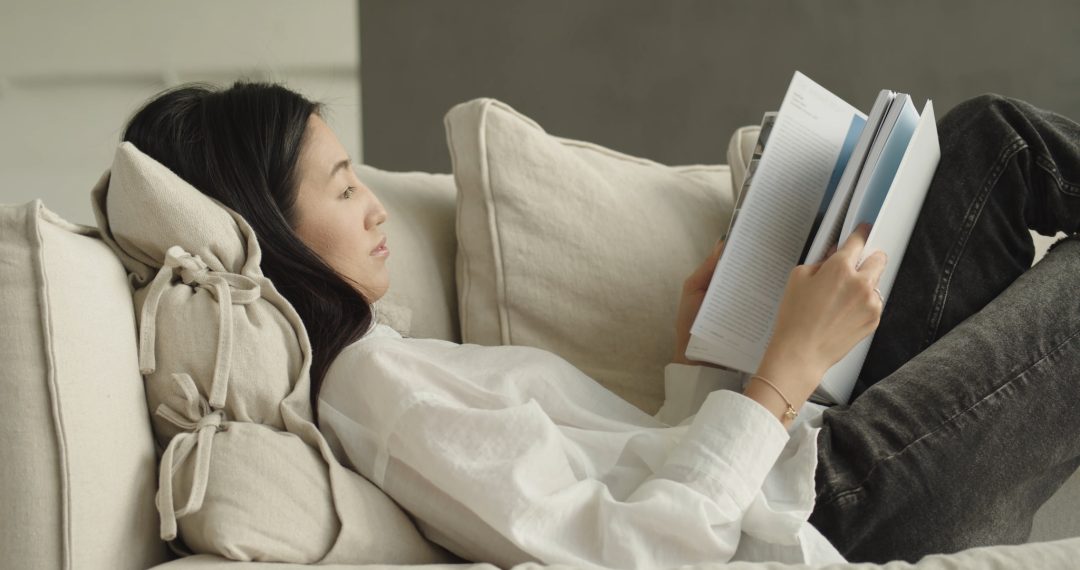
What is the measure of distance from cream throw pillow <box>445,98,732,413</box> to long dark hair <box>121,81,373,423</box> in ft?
0.75

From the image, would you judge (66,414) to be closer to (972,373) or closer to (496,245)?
(496,245)

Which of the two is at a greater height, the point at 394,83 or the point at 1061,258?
the point at 1061,258

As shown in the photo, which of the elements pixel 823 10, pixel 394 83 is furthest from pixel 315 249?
pixel 823 10

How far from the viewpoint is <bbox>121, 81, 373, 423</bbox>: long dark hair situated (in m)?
1.08

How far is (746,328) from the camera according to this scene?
1167 millimetres

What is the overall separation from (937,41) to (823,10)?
10.7 inches

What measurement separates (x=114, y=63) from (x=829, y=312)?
2114 millimetres

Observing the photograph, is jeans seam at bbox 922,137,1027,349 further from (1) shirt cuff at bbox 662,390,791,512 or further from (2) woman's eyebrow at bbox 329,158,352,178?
(2) woman's eyebrow at bbox 329,158,352,178

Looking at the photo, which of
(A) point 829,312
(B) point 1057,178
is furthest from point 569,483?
(B) point 1057,178

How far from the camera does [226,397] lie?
0.93m

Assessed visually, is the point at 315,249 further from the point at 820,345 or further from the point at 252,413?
the point at 820,345

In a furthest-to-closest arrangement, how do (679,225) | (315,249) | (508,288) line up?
(679,225)
(508,288)
(315,249)

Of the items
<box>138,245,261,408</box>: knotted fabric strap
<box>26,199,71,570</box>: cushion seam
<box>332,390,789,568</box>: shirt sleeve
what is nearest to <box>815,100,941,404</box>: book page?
<box>332,390,789,568</box>: shirt sleeve

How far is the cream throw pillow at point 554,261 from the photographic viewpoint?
1.31 metres
